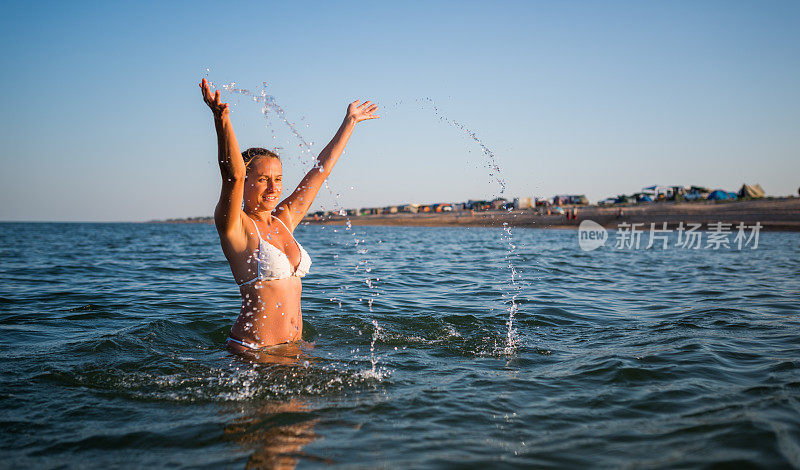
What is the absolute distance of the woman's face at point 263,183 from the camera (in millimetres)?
4191

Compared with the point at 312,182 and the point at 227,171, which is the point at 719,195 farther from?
the point at 227,171

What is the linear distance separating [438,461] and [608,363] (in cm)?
260

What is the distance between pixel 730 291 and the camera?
9688 mm

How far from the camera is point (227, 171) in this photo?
3.37 meters

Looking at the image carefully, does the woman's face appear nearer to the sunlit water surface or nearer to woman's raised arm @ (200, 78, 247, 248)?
woman's raised arm @ (200, 78, 247, 248)

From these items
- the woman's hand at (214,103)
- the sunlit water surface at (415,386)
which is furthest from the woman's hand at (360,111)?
the sunlit water surface at (415,386)

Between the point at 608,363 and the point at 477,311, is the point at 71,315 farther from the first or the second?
the point at 608,363

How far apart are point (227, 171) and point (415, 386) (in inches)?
89.9

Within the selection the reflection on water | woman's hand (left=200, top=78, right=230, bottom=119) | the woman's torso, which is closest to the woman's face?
the woman's torso


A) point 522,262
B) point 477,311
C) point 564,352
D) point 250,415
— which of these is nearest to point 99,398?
point 250,415

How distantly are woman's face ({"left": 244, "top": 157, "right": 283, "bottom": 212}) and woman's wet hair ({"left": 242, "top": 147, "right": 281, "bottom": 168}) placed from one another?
0.03 m

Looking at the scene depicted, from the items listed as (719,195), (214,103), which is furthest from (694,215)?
(214,103)

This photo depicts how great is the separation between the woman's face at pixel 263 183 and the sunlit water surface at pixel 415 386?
1.44 metres

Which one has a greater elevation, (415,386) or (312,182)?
(312,182)
